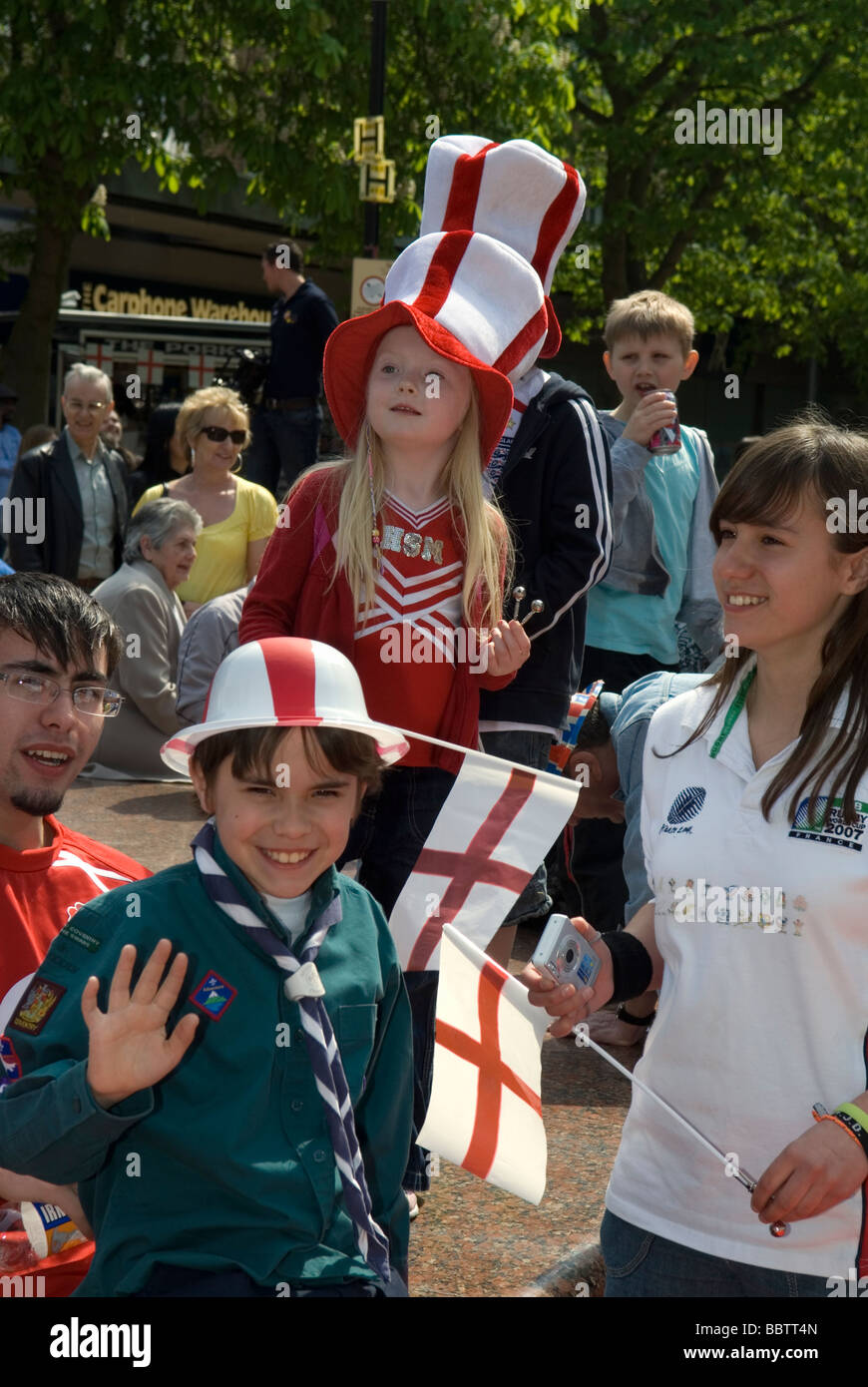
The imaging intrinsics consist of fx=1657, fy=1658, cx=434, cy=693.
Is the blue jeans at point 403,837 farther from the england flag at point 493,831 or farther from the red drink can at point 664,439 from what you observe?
the red drink can at point 664,439

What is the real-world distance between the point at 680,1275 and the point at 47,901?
4.49 feet

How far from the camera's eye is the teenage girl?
2.51 m

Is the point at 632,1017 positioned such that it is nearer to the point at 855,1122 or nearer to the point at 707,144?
the point at 855,1122

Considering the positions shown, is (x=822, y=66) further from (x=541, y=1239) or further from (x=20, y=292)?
(x=541, y=1239)

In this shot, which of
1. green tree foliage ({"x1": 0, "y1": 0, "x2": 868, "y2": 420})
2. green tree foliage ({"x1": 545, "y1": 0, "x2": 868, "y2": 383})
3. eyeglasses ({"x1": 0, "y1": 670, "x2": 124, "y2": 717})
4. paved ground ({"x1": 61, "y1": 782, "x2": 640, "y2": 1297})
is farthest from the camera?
green tree foliage ({"x1": 545, "y1": 0, "x2": 868, "y2": 383})

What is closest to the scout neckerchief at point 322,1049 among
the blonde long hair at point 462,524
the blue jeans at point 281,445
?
the blonde long hair at point 462,524

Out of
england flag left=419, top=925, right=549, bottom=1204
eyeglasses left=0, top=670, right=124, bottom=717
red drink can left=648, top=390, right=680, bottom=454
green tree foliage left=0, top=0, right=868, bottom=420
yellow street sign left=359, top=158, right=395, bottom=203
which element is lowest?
england flag left=419, top=925, right=549, bottom=1204

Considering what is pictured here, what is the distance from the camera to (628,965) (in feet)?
9.30

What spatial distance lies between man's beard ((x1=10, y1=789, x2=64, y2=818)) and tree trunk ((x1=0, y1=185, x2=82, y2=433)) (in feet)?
40.9

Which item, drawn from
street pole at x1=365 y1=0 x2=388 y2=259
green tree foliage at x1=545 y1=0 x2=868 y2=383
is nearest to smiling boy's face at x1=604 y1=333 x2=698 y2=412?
street pole at x1=365 y1=0 x2=388 y2=259

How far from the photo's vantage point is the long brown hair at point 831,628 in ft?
8.50

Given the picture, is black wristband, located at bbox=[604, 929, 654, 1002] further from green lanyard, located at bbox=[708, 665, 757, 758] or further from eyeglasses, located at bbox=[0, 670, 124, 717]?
eyeglasses, located at bbox=[0, 670, 124, 717]

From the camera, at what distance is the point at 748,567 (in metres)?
2.75
